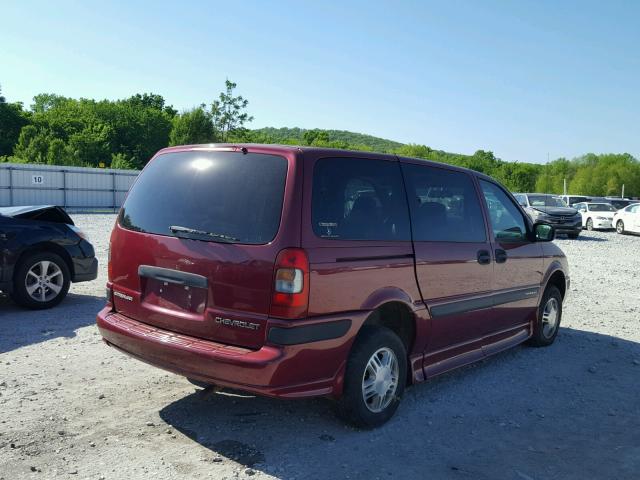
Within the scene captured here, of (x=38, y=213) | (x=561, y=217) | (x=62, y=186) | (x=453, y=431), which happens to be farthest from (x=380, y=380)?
(x=62, y=186)

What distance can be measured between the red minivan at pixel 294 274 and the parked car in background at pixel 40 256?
3.42 m

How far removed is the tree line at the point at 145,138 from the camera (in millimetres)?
50812

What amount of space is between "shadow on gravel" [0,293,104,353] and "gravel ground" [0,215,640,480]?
0.05 meters

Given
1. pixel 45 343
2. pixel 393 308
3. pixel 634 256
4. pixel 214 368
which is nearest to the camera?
pixel 214 368

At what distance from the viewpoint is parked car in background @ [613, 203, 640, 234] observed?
28.5 meters

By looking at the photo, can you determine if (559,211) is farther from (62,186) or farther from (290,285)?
(62,186)

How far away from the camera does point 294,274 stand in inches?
143

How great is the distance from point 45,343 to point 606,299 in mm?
8501

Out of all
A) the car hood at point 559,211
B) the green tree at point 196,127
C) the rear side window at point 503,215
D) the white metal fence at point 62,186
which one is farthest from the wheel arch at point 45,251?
the green tree at point 196,127

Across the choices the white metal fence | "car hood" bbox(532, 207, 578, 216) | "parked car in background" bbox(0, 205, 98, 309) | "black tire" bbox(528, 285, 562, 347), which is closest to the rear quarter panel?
"black tire" bbox(528, 285, 562, 347)

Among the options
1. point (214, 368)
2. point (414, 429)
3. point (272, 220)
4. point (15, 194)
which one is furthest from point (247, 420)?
point (15, 194)

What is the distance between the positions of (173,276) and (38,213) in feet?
15.4

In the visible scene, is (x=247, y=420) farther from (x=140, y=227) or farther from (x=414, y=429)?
(x=140, y=227)

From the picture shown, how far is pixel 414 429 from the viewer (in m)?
4.29
